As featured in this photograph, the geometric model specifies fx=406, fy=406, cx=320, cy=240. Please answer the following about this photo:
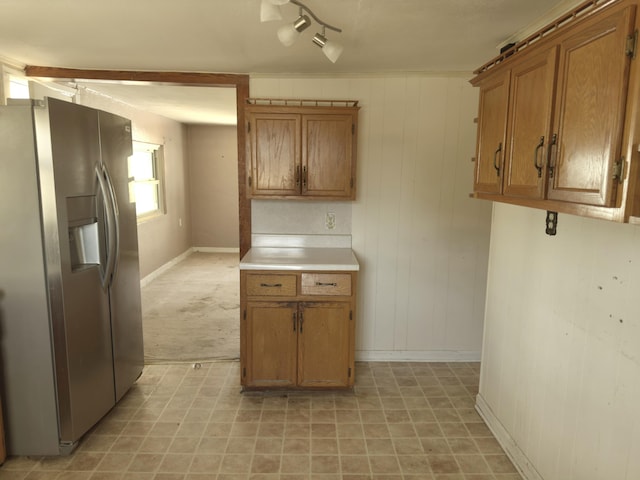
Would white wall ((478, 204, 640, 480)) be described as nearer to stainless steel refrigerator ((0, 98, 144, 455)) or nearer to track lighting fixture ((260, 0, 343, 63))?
track lighting fixture ((260, 0, 343, 63))

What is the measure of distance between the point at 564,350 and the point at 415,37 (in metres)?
1.81

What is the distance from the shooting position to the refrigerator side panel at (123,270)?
7.97 ft

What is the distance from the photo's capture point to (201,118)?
6.25 meters

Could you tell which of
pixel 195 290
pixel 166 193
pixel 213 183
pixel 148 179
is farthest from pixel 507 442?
pixel 213 183

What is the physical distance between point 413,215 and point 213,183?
196 inches

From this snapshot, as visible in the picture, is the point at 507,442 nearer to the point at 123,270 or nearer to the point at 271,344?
the point at 271,344

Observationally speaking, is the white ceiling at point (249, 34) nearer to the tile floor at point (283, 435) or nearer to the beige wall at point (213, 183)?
the tile floor at point (283, 435)

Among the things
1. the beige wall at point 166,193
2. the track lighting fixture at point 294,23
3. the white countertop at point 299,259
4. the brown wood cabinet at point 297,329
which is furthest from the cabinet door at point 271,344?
the beige wall at point 166,193

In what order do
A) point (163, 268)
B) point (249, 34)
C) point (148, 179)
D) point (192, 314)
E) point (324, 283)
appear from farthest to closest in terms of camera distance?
1. point (163, 268)
2. point (148, 179)
3. point (192, 314)
4. point (324, 283)
5. point (249, 34)

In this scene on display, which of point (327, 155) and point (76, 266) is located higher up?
point (327, 155)

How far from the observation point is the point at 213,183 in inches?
290

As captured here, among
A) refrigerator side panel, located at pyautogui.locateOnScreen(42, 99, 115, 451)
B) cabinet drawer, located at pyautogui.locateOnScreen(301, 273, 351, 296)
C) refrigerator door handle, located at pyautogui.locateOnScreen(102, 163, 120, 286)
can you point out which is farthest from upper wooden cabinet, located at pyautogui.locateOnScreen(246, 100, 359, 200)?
refrigerator side panel, located at pyautogui.locateOnScreen(42, 99, 115, 451)

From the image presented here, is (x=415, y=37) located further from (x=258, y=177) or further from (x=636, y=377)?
(x=636, y=377)

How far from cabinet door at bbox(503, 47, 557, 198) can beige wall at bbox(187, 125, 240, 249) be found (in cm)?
610
